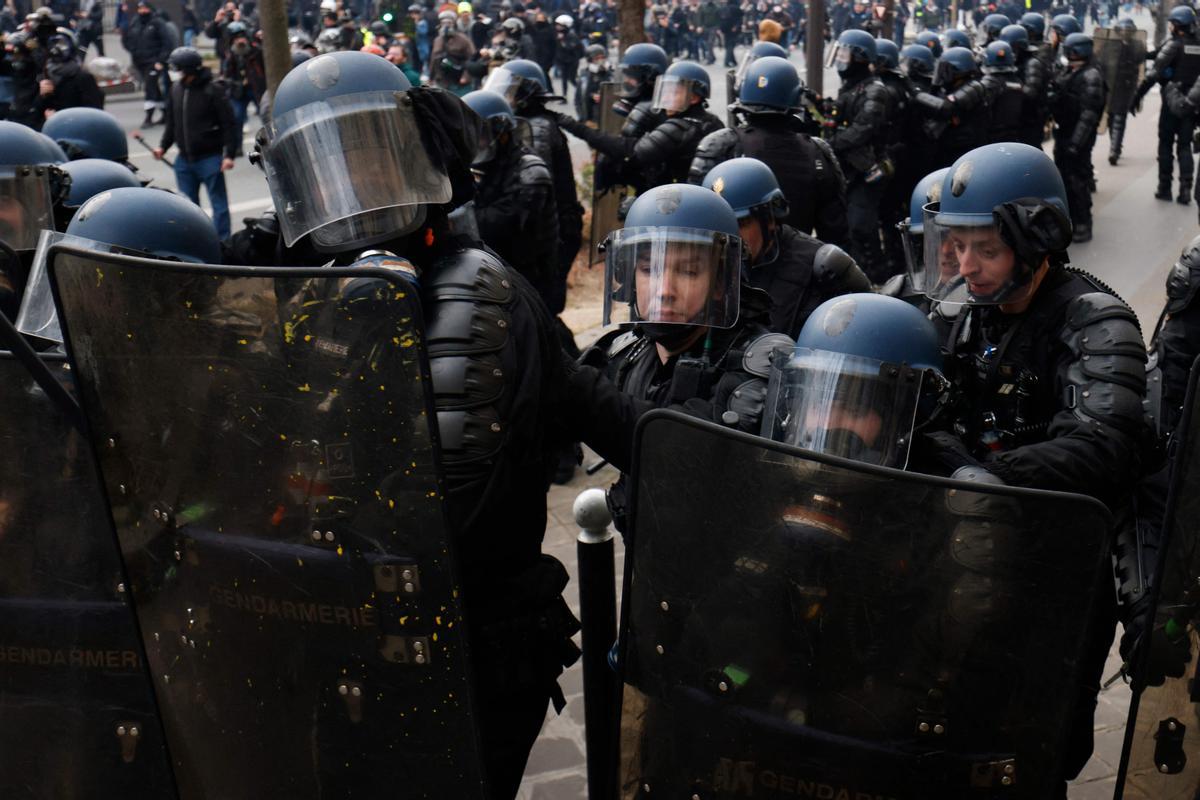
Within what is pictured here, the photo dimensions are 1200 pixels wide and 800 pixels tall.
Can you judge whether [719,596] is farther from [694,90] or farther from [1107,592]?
[694,90]

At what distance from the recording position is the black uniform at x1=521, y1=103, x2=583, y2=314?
7004mm

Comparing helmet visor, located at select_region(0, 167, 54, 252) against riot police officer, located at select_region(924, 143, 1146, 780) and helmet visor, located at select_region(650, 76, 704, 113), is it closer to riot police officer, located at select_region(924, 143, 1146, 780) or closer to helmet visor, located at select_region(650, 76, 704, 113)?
riot police officer, located at select_region(924, 143, 1146, 780)

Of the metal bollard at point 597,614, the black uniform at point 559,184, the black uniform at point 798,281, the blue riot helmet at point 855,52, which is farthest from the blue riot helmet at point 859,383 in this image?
the blue riot helmet at point 855,52

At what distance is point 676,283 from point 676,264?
0.07 m

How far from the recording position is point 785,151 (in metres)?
6.21

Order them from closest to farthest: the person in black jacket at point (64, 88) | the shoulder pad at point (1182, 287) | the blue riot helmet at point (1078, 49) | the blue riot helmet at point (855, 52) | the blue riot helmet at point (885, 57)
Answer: the shoulder pad at point (1182, 287) → the blue riot helmet at point (855, 52) → the blue riot helmet at point (885, 57) → the person in black jacket at point (64, 88) → the blue riot helmet at point (1078, 49)

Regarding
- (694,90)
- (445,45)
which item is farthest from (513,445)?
(445,45)

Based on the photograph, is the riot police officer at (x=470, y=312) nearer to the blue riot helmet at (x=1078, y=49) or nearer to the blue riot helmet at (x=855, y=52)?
the blue riot helmet at (x=855, y=52)

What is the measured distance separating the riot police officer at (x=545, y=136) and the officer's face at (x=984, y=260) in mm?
3931

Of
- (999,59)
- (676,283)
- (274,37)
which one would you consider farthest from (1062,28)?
(676,283)

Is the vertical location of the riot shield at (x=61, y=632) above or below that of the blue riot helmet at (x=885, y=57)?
below

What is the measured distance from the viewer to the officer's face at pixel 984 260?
9.55 feet

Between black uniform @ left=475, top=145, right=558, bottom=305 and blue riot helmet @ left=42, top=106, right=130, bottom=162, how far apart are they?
1.71m

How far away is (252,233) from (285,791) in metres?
1.97
